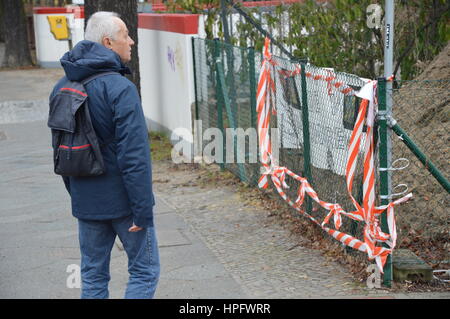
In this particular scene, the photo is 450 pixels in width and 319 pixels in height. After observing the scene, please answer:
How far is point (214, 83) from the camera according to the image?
9617 mm

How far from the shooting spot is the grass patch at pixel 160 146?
1115cm

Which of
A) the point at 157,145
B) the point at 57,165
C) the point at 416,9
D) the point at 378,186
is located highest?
the point at 416,9

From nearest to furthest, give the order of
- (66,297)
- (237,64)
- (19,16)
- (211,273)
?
(66,297) < (211,273) < (237,64) < (19,16)

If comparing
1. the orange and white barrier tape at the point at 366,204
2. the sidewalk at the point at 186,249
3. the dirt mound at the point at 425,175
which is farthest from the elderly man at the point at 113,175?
the dirt mound at the point at 425,175

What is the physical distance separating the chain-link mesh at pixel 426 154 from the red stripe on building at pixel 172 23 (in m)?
4.19

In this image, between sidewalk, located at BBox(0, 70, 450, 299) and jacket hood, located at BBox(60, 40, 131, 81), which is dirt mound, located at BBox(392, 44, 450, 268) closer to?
sidewalk, located at BBox(0, 70, 450, 299)

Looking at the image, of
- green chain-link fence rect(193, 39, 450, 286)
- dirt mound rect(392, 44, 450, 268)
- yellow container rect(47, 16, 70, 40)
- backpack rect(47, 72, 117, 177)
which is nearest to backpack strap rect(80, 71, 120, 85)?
backpack rect(47, 72, 117, 177)

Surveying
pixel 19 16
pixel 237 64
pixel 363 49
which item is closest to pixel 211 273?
pixel 237 64

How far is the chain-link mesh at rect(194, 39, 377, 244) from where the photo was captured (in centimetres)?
611

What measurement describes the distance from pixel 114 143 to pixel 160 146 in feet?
24.5

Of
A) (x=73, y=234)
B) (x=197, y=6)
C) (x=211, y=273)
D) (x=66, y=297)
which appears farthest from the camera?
(x=197, y=6)

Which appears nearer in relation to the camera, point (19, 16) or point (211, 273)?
point (211, 273)

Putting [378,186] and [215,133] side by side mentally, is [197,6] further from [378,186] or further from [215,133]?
[378,186]

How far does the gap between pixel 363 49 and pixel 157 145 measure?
12.3ft
